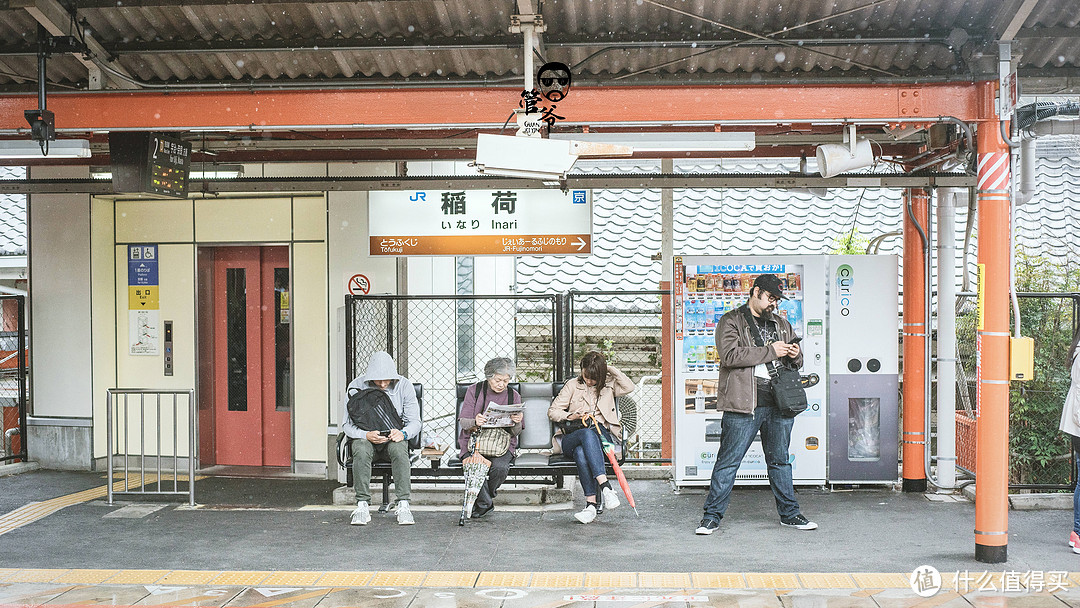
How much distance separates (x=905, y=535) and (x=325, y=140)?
5834 millimetres

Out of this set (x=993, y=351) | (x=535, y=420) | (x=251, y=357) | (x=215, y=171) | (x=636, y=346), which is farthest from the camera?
(x=636, y=346)

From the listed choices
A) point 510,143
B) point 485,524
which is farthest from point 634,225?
point 510,143

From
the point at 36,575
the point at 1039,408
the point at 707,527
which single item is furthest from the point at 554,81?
the point at 1039,408

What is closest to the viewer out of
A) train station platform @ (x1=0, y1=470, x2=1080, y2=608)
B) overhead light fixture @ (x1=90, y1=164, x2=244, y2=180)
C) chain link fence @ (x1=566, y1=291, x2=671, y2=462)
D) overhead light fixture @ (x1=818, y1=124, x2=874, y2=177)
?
train station platform @ (x1=0, y1=470, x2=1080, y2=608)

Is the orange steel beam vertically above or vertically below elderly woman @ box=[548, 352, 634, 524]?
above

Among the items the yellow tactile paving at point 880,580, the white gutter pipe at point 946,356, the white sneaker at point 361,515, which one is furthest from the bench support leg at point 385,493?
the white gutter pipe at point 946,356

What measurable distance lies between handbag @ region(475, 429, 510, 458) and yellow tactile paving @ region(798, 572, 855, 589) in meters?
2.55

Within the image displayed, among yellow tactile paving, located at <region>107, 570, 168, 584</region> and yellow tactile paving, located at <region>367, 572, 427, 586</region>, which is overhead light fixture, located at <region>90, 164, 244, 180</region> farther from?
yellow tactile paving, located at <region>367, 572, 427, 586</region>

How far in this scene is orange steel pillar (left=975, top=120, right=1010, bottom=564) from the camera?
627 centimetres

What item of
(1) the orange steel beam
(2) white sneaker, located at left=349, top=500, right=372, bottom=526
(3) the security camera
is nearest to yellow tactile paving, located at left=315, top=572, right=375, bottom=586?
(2) white sneaker, located at left=349, top=500, right=372, bottom=526

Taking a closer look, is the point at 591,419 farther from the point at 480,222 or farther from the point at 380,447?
the point at 480,222

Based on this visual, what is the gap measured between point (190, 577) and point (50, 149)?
306 centimetres

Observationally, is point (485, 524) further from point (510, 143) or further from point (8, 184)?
point (8, 184)

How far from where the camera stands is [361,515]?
758 cm
